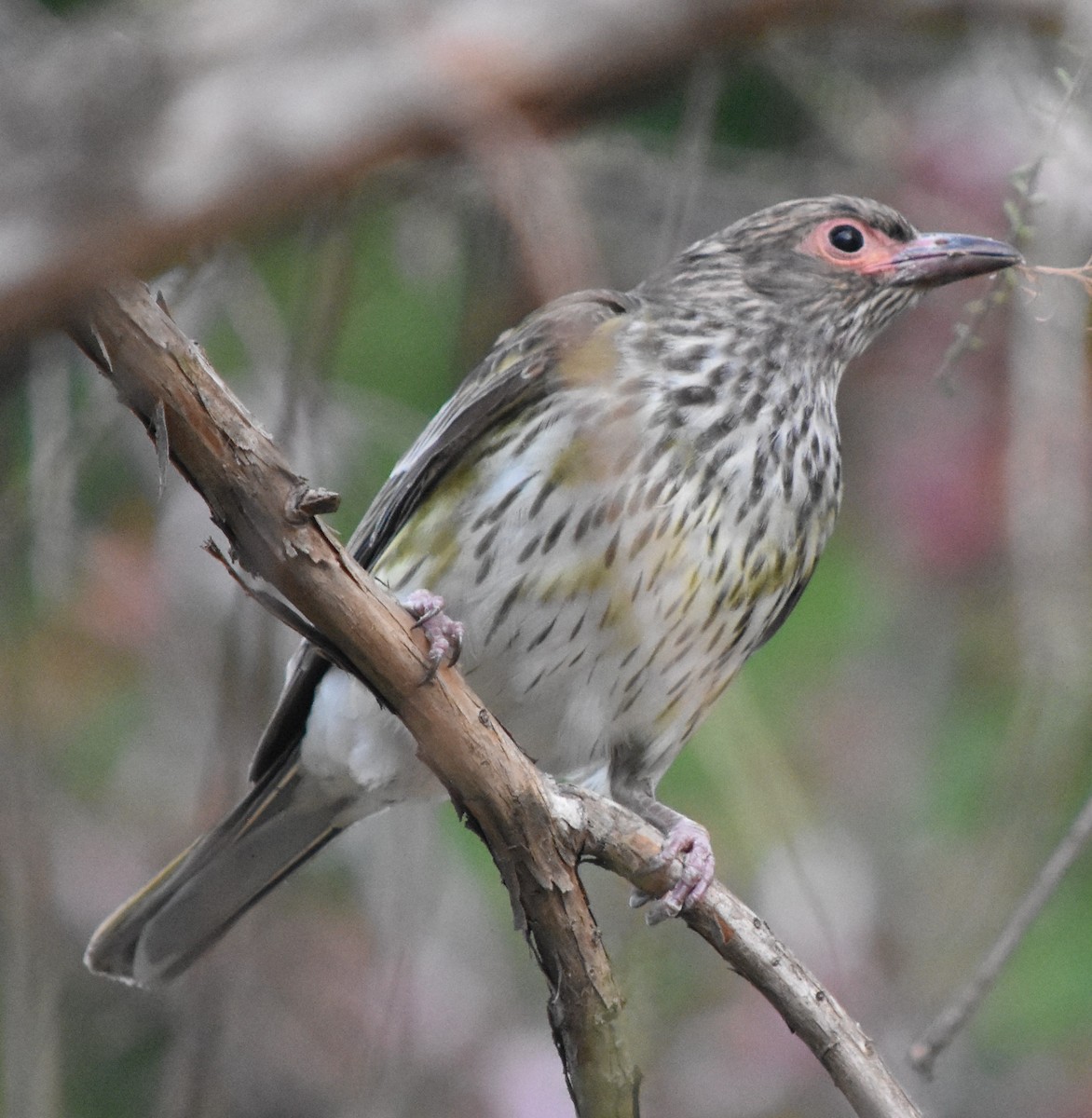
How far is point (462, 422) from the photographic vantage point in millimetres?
2795

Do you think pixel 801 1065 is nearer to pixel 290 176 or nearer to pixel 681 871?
pixel 681 871

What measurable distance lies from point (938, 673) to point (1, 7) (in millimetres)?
4531

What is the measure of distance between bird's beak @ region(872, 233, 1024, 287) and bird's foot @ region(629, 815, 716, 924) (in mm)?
1040

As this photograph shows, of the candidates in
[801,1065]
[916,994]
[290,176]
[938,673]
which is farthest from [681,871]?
[938,673]

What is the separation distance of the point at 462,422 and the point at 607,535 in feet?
1.07

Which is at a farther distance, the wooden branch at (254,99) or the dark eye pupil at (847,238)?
the dark eye pupil at (847,238)

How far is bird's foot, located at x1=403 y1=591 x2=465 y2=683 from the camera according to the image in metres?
1.92

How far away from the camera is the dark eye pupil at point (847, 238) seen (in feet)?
10.6

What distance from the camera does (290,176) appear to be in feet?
2.02

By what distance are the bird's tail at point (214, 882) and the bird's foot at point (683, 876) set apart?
0.75m

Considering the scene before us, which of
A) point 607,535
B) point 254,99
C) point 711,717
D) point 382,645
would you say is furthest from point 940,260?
point 254,99

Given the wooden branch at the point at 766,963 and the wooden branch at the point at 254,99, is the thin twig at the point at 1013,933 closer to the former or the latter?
the wooden branch at the point at 766,963

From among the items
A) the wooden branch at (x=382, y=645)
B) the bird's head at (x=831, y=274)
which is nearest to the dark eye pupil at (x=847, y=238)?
the bird's head at (x=831, y=274)

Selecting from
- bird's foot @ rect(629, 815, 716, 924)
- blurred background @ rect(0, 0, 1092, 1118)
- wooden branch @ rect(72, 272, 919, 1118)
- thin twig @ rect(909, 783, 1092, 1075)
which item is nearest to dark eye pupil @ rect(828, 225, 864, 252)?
blurred background @ rect(0, 0, 1092, 1118)
